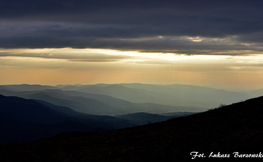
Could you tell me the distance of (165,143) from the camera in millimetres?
17828

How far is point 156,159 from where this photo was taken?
49.0 feet

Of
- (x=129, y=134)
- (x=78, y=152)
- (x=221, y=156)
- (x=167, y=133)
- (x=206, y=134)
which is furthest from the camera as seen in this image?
(x=129, y=134)

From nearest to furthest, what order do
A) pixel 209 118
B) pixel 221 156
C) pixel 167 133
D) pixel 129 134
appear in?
pixel 221 156 → pixel 167 133 → pixel 129 134 → pixel 209 118

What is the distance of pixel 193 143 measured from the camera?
17.2 m

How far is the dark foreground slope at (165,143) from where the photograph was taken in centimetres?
1554

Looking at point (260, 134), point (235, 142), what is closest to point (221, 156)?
point (235, 142)

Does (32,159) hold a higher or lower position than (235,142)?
lower

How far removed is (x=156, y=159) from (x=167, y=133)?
585 cm

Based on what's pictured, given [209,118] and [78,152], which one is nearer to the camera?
[78,152]

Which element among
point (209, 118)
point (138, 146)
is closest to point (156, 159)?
point (138, 146)

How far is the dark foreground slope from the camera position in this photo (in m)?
15.5

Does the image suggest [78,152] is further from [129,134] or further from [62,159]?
[129,134]

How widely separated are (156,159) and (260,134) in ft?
25.4

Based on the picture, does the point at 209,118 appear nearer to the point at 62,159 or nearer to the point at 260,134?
the point at 260,134
